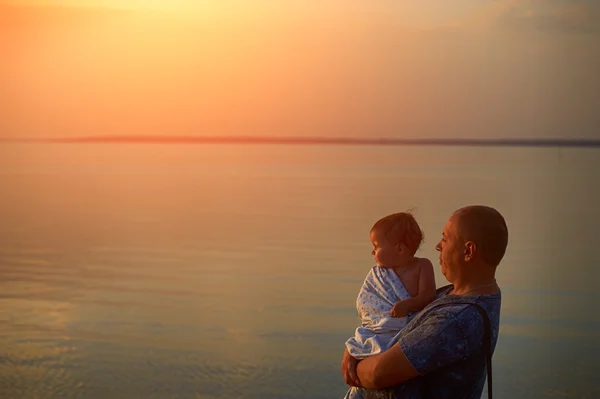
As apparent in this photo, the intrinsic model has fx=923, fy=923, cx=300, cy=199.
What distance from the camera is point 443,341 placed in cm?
148

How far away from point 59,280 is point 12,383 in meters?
1.98

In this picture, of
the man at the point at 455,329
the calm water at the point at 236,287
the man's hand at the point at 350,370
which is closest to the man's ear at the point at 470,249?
the man at the point at 455,329

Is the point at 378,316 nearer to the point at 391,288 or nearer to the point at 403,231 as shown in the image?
the point at 391,288

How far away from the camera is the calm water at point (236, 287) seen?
353cm

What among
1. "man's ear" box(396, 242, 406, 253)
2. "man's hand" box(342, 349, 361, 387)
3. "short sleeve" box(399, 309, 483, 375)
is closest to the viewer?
"short sleeve" box(399, 309, 483, 375)

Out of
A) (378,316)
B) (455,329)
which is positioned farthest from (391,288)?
(455,329)

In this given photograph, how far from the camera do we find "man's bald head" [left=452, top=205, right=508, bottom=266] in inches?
59.1

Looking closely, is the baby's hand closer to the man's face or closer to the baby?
the baby

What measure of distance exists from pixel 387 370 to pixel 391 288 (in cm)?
29

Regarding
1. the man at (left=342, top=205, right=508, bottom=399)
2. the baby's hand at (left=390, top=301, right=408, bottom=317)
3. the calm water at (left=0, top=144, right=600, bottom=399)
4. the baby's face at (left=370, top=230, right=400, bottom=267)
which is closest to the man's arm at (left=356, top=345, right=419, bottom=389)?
the man at (left=342, top=205, right=508, bottom=399)

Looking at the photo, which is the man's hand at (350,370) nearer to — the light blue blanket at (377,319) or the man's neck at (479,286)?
the light blue blanket at (377,319)

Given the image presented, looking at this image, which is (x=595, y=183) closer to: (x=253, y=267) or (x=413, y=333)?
(x=253, y=267)

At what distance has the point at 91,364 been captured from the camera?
3645mm

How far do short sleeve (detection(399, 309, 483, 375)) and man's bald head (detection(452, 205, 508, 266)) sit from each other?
106 millimetres
